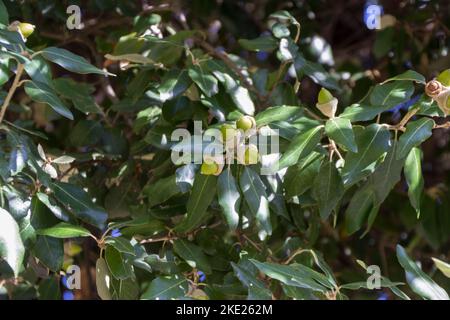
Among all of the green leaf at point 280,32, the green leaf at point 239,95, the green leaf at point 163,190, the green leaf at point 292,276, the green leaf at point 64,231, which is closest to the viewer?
the green leaf at point 292,276

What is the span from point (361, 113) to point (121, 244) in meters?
0.50

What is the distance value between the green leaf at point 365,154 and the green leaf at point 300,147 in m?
0.07

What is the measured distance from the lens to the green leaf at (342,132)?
156cm

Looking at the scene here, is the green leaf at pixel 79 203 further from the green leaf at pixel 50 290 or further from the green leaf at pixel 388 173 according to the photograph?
the green leaf at pixel 388 173

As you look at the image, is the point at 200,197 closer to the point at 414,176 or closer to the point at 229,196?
the point at 229,196

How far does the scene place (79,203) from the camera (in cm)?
172

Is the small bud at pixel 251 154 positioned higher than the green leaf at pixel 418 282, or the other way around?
the small bud at pixel 251 154

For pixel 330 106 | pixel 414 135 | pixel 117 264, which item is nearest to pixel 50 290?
pixel 117 264

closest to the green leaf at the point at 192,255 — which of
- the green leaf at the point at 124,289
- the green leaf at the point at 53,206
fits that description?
the green leaf at the point at 124,289

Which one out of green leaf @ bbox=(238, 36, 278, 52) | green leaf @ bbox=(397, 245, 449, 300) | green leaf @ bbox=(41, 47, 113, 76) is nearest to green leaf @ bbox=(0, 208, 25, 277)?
green leaf @ bbox=(41, 47, 113, 76)

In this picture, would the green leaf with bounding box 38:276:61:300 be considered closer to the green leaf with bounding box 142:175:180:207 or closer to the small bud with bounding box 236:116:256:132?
the green leaf with bounding box 142:175:180:207

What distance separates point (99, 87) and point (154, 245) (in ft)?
3.15

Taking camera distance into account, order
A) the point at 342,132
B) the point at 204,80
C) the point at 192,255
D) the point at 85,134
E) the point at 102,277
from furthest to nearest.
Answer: the point at 85,134, the point at 204,80, the point at 192,255, the point at 102,277, the point at 342,132

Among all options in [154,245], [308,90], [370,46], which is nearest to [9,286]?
[154,245]
